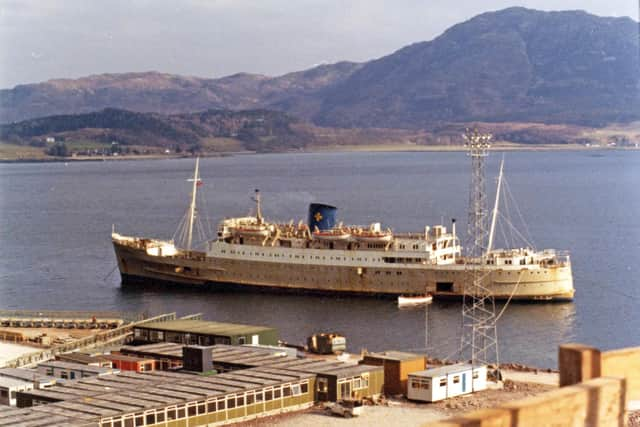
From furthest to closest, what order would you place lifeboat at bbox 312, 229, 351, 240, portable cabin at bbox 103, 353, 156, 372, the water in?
lifeboat at bbox 312, 229, 351, 240 < the water < portable cabin at bbox 103, 353, 156, 372

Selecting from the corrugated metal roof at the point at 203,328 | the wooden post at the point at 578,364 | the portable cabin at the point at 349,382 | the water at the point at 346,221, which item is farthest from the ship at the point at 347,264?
the wooden post at the point at 578,364

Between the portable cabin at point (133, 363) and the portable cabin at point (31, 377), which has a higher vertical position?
the portable cabin at point (31, 377)

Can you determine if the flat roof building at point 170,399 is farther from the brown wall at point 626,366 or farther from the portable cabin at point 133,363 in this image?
the brown wall at point 626,366

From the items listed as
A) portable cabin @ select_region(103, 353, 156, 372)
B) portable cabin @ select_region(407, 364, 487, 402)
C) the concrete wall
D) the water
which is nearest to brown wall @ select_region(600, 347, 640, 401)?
the concrete wall

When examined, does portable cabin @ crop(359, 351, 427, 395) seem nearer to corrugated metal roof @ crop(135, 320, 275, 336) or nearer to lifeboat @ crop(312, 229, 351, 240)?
corrugated metal roof @ crop(135, 320, 275, 336)

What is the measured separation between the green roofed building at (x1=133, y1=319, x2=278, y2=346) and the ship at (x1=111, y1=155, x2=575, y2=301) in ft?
34.6

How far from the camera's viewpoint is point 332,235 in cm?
3656

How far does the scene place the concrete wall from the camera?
8.16 feet

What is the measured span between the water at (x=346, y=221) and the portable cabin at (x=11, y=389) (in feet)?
35.7

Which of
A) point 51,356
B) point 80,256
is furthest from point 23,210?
point 51,356

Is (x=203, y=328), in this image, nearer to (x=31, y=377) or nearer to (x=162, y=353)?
(x=162, y=353)

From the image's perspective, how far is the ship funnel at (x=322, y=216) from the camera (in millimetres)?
37844

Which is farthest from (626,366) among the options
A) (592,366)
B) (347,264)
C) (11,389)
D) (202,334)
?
(347,264)

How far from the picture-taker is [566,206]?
72.8 meters
